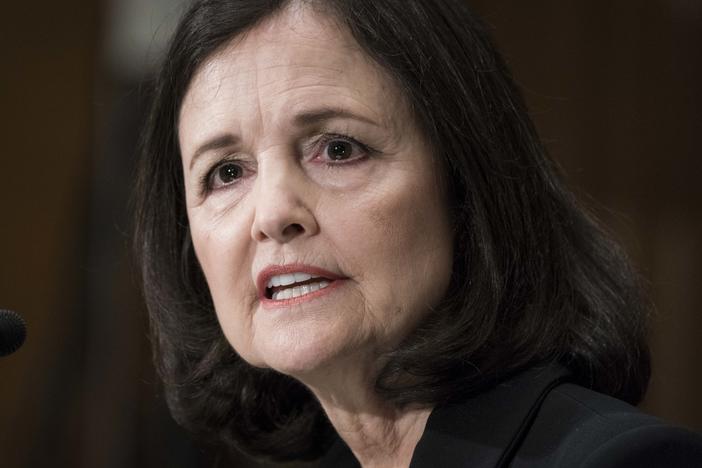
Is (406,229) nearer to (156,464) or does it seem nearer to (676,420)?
(156,464)

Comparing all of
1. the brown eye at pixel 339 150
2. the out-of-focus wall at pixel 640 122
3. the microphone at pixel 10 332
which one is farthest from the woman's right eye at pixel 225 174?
the out-of-focus wall at pixel 640 122

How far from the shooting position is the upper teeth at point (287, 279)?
1.90 meters

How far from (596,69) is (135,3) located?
2202 mm

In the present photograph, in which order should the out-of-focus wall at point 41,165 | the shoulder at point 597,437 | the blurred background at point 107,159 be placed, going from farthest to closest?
the out-of-focus wall at point 41,165, the blurred background at point 107,159, the shoulder at point 597,437

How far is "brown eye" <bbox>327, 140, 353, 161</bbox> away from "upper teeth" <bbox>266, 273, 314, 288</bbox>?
0.73ft

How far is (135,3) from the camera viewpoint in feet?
14.8

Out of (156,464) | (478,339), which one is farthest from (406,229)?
(156,464)

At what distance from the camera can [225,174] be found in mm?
2076

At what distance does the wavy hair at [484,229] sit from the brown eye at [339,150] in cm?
14

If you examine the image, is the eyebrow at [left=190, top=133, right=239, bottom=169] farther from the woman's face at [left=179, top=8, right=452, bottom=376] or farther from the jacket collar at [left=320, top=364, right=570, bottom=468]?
the jacket collar at [left=320, top=364, right=570, bottom=468]

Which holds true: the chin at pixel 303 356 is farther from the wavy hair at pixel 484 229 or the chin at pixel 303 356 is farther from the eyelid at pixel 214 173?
the eyelid at pixel 214 173

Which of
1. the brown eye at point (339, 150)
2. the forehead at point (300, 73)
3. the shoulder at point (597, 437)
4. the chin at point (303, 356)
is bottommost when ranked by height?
the shoulder at point (597, 437)

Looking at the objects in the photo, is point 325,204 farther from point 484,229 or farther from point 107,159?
point 107,159

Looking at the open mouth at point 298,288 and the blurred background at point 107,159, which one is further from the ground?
the blurred background at point 107,159
